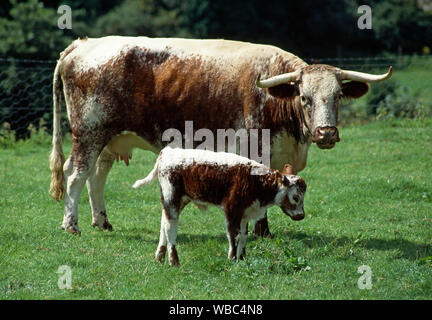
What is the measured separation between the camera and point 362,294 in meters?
5.78

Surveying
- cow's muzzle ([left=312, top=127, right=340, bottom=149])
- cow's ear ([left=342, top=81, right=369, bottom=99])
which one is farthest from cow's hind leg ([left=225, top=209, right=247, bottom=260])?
cow's ear ([left=342, top=81, right=369, bottom=99])

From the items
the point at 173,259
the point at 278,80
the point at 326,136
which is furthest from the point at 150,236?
the point at 326,136

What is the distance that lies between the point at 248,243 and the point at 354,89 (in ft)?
7.09

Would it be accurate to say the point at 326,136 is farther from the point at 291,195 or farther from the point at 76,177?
the point at 76,177

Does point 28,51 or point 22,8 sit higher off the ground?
point 22,8

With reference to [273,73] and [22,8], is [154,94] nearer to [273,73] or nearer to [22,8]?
[273,73]

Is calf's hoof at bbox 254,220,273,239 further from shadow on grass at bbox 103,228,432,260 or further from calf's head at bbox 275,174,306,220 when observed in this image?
calf's head at bbox 275,174,306,220

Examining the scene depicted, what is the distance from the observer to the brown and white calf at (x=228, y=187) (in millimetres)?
6246

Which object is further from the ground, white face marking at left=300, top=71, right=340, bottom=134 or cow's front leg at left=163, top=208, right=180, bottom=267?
white face marking at left=300, top=71, right=340, bottom=134

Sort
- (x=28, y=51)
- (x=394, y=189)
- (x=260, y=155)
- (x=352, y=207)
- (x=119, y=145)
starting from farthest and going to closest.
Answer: (x=28, y=51) < (x=394, y=189) < (x=352, y=207) < (x=119, y=145) < (x=260, y=155)

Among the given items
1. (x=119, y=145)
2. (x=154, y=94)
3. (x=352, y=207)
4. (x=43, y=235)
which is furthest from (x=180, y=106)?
(x=352, y=207)

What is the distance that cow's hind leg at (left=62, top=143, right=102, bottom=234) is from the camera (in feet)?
26.3

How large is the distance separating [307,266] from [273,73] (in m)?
2.36

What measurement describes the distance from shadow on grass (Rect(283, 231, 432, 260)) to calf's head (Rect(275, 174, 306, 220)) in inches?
43.0
